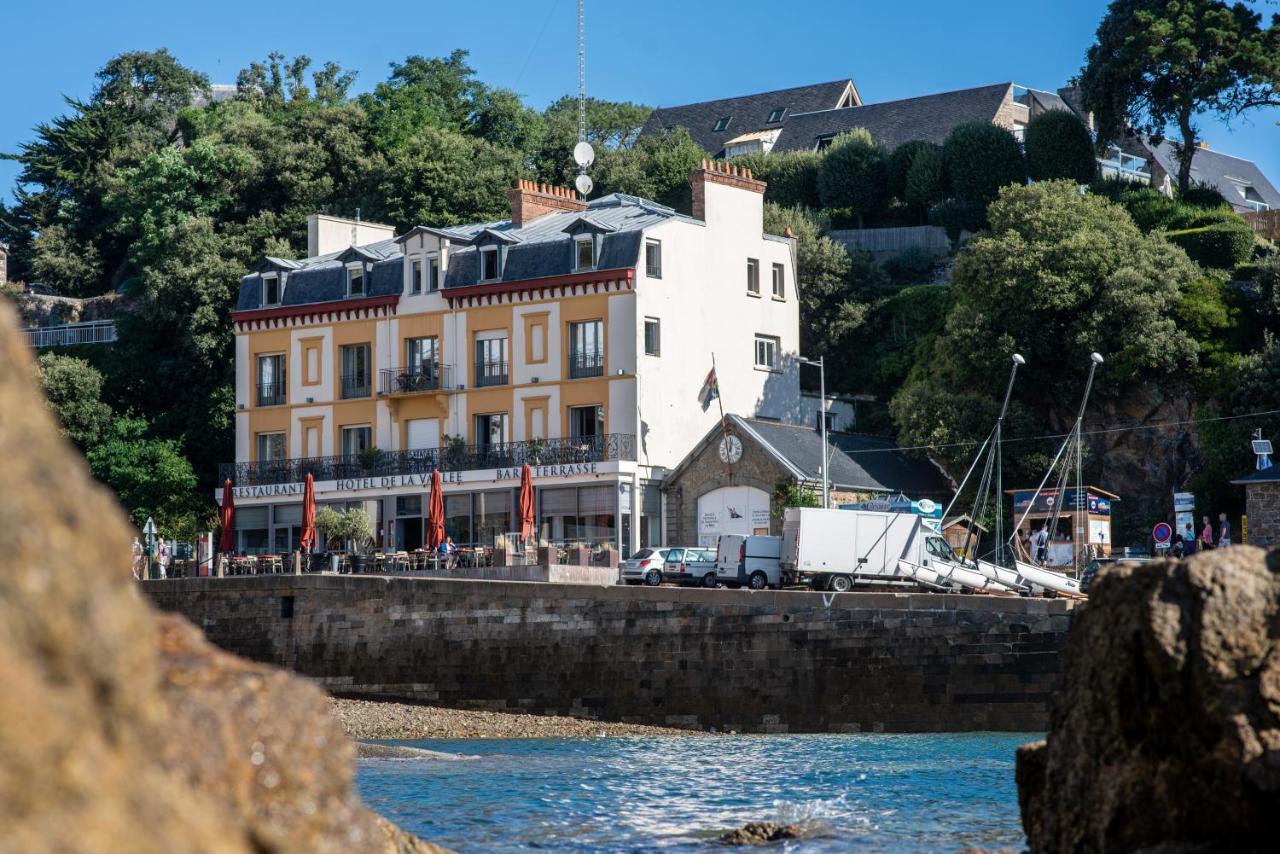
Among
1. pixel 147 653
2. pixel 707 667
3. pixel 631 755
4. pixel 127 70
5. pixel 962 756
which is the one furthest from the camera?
pixel 127 70

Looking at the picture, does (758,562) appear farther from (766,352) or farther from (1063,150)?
(1063,150)

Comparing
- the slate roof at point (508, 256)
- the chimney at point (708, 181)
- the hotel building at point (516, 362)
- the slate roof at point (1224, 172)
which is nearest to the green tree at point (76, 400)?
the hotel building at point (516, 362)

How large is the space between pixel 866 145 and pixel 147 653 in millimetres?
80934

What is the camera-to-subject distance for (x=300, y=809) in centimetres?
583

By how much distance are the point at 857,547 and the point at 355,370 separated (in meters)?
27.0

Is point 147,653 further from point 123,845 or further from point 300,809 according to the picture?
point 300,809

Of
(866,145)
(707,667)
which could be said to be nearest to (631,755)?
(707,667)

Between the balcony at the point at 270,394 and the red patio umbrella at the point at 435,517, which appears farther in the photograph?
the balcony at the point at 270,394

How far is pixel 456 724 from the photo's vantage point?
3944 cm

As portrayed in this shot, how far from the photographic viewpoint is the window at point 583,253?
193 ft

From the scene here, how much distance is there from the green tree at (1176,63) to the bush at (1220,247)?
6983 millimetres

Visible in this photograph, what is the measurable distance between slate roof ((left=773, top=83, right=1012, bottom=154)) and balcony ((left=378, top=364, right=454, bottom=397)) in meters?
34.8

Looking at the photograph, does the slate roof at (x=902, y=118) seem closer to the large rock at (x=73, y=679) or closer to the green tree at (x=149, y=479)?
the green tree at (x=149, y=479)

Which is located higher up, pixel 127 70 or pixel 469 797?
pixel 127 70
